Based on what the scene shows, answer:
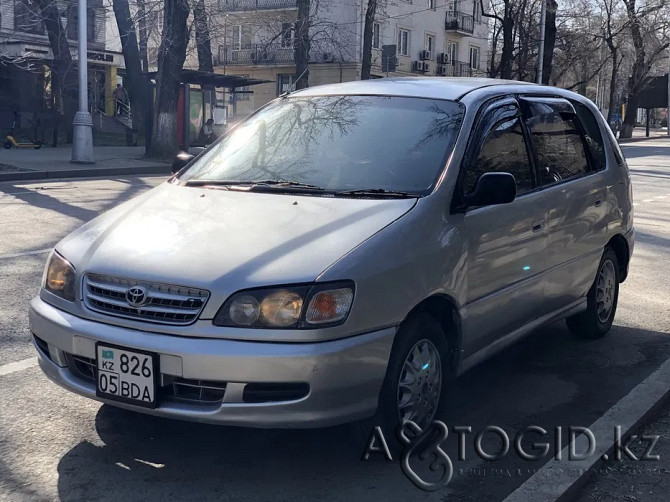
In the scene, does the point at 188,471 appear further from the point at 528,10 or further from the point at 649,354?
the point at 528,10

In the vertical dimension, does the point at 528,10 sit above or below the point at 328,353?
above

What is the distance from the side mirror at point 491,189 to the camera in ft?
14.0

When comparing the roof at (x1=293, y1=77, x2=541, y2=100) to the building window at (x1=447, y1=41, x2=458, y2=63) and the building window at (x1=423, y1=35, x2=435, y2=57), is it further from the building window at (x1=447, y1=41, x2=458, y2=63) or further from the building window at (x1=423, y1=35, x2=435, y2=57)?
the building window at (x1=447, y1=41, x2=458, y2=63)

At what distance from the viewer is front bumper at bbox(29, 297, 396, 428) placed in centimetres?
341

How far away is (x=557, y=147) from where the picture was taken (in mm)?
5531

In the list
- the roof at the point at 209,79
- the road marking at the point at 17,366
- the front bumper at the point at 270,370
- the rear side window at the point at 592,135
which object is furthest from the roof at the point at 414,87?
the roof at the point at 209,79

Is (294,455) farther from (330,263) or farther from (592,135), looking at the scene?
(592,135)

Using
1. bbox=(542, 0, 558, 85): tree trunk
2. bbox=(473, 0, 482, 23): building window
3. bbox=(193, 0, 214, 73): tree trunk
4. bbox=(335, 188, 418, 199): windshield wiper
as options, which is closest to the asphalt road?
bbox=(335, 188, 418, 199): windshield wiper

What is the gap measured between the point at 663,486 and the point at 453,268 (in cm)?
129

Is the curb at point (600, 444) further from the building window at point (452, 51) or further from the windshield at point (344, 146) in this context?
the building window at point (452, 51)

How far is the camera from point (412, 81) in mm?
5207

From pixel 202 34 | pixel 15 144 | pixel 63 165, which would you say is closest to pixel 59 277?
pixel 63 165

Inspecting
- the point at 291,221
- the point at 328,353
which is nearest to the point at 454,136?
the point at 291,221

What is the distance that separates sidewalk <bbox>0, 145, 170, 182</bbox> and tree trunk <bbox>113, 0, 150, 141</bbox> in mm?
4752
